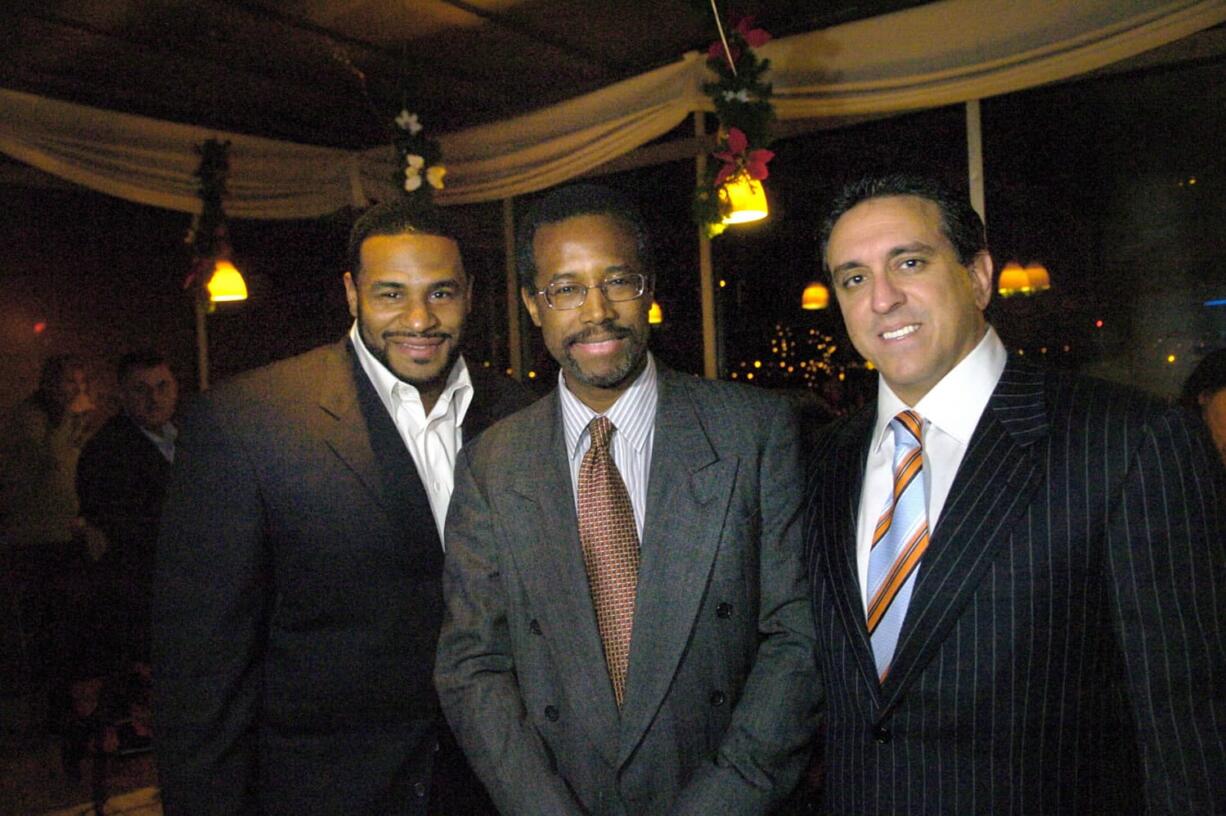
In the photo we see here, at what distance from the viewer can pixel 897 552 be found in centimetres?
155

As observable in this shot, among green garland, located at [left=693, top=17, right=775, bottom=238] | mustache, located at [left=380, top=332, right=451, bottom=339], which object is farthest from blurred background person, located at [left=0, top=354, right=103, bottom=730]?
green garland, located at [left=693, top=17, right=775, bottom=238]

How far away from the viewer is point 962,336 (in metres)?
1.61

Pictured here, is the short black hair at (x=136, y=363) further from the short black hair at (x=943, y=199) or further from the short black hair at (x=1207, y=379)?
the short black hair at (x=1207, y=379)

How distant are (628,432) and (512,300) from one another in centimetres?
489

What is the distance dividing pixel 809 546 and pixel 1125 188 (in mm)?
3631

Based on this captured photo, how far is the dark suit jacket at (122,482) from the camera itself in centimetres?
441

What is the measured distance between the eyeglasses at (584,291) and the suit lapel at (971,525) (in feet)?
2.36

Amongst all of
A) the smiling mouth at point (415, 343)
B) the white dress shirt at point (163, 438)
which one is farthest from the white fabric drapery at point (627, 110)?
the smiling mouth at point (415, 343)

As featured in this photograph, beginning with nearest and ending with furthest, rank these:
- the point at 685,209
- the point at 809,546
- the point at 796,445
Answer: the point at 809,546
the point at 796,445
the point at 685,209

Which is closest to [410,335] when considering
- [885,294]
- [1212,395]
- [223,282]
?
[885,294]

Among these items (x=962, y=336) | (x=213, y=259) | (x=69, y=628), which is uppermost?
(x=213, y=259)

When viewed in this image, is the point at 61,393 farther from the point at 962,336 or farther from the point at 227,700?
the point at 962,336

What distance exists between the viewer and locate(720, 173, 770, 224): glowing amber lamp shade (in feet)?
13.2

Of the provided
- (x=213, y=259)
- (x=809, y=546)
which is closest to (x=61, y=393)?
(x=213, y=259)
